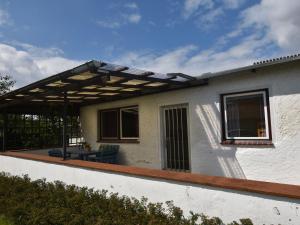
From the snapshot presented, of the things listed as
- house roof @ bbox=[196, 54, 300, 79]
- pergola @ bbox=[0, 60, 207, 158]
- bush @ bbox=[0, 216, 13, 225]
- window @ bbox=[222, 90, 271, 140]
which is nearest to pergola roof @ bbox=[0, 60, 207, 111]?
pergola @ bbox=[0, 60, 207, 158]

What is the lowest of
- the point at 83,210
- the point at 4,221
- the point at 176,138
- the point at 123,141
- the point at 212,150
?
the point at 4,221

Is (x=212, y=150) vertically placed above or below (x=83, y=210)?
above

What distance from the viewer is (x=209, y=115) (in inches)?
303

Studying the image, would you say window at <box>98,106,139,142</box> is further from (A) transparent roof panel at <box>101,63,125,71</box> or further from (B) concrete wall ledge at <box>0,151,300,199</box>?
(B) concrete wall ledge at <box>0,151,300,199</box>

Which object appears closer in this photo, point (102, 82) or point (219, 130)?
point (102, 82)

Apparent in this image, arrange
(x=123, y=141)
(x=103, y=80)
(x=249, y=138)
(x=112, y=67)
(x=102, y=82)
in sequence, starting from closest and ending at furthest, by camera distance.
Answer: (x=112, y=67)
(x=103, y=80)
(x=102, y=82)
(x=249, y=138)
(x=123, y=141)

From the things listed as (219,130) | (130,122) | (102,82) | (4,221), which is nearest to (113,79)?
(102,82)

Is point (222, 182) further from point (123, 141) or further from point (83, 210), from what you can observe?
point (123, 141)

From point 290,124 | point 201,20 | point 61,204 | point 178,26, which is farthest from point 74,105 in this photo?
point 290,124

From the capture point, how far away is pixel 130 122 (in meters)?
11.2

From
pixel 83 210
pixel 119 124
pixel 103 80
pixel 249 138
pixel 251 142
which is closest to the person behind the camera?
pixel 83 210

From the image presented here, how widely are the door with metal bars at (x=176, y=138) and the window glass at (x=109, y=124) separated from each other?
307 cm

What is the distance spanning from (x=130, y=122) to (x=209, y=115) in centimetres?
425

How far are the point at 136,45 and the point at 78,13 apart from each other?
2586mm
